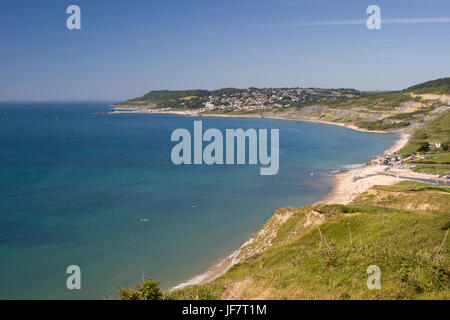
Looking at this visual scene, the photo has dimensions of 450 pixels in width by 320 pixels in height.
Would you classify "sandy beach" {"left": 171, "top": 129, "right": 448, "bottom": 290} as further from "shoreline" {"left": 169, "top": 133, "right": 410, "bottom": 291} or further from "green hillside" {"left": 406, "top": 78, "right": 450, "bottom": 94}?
"green hillside" {"left": 406, "top": 78, "right": 450, "bottom": 94}

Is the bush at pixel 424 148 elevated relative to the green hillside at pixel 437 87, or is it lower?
lower

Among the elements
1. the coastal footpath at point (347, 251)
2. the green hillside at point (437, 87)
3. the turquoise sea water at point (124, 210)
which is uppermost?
the green hillside at point (437, 87)

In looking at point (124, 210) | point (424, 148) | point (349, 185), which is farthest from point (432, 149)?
point (124, 210)

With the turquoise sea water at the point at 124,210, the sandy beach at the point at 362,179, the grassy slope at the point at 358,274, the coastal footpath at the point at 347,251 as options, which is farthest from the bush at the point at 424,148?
the grassy slope at the point at 358,274

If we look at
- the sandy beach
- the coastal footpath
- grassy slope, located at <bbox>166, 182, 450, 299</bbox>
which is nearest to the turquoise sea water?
the sandy beach

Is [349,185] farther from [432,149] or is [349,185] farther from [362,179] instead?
[432,149]

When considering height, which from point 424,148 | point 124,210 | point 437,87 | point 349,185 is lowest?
point 124,210

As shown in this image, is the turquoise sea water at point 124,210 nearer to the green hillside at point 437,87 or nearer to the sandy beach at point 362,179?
the sandy beach at point 362,179
